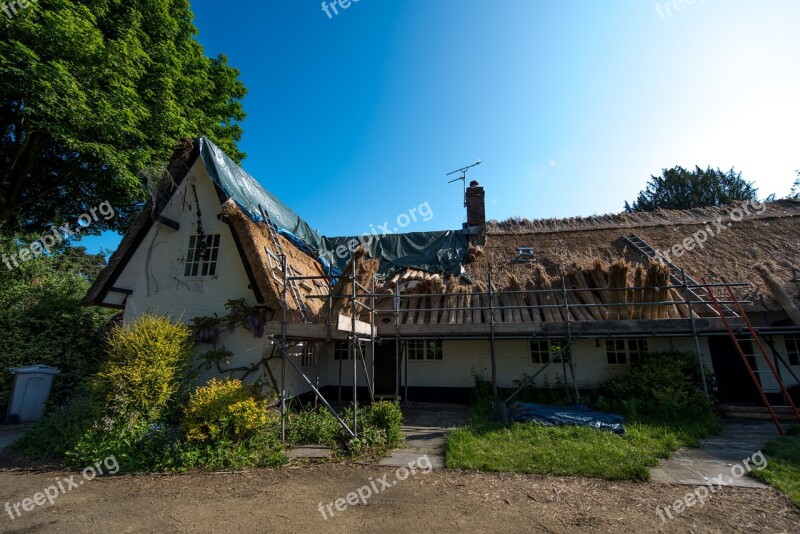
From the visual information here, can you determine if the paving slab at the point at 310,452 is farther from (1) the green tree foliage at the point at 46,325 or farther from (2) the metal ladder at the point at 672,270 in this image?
(2) the metal ladder at the point at 672,270

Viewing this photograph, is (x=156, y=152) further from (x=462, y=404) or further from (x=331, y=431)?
(x=462, y=404)

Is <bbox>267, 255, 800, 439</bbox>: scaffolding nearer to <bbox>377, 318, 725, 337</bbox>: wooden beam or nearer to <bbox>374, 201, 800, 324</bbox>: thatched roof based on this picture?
<bbox>377, 318, 725, 337</bbox>: wooden beam

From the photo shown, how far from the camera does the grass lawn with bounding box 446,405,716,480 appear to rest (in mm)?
5172

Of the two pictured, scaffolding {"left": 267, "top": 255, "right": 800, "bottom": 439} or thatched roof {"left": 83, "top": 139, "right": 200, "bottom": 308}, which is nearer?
scaffolding {"left": 267, "top": 255, "right": 800, "bottom": 439}

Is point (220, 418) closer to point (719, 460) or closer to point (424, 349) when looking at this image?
point (424, 349)

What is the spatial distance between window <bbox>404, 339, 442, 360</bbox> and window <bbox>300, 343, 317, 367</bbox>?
3.00 meters

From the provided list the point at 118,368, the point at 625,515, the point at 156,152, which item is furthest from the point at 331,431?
the point at 156,152

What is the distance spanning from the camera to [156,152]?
41.0 ft

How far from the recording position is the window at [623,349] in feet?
34.0

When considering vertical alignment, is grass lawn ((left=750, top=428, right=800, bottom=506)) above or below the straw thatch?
below

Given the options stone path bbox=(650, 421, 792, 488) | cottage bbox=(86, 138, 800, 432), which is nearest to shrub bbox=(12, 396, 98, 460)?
cottage bbox=(86, 138, 800, 432)

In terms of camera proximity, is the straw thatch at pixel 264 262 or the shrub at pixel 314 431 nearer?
the shrub at pixel 314 431

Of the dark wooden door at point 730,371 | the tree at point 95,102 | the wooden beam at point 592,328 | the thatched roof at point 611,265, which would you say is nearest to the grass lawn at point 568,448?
the wooden beam at point 592,328

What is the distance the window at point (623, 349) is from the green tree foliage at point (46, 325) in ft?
50.5
